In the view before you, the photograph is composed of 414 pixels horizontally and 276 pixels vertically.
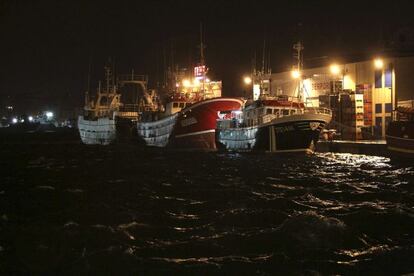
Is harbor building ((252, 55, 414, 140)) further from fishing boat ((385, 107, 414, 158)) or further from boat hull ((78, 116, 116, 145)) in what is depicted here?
boat hull ((78, 116, 116, 145))

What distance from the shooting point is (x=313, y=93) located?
5791cm

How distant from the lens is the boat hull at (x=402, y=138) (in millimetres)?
33000

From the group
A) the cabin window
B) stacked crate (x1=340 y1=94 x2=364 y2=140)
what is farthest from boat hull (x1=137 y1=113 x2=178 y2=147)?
the cabin window

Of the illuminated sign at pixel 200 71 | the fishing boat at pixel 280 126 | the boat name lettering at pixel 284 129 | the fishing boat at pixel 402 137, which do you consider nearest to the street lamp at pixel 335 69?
the fishing boat at pixel 280 126

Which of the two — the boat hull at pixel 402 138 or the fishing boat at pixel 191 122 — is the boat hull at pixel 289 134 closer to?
the boat hull at pixel 402 138

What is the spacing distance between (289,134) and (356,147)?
6.02 meters

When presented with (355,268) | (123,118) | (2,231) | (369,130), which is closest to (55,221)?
(2,231)

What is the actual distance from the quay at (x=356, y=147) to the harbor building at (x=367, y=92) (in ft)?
21.5

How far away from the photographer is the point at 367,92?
49.6 m

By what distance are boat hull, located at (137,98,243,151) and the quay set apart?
10916 mm

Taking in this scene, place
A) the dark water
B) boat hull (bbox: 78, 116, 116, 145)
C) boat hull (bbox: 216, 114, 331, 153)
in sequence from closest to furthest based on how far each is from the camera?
the dark water < boat hull (bbox: 216, 114, 331, 153) < boat hull (bbox: 78, 116, 116, 145)

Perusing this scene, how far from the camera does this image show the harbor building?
47750 millimetres

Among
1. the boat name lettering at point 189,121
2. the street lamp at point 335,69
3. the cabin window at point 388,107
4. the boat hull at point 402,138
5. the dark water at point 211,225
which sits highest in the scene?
the street lamp at point 335,69

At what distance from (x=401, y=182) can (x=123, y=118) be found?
54.2 metres
